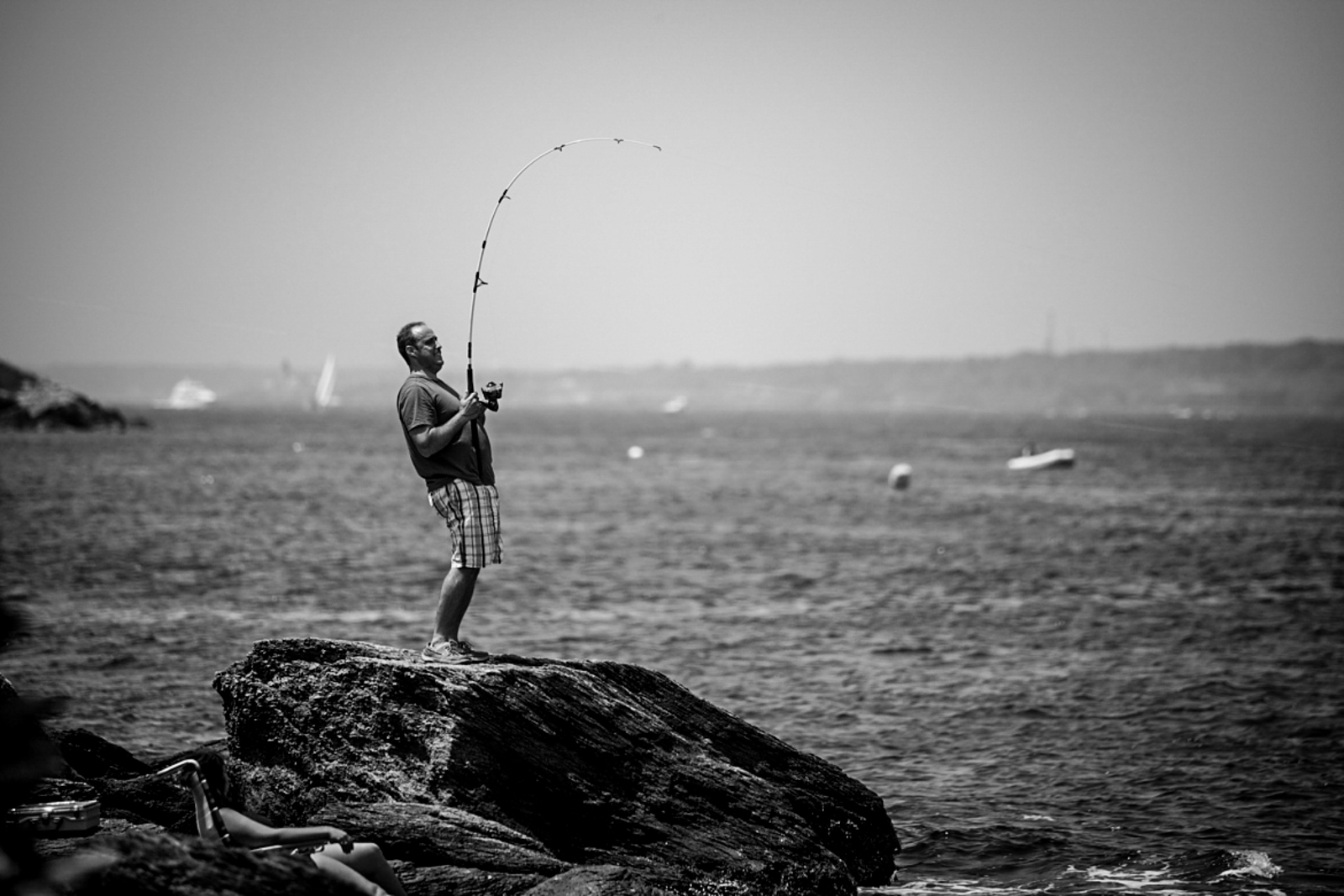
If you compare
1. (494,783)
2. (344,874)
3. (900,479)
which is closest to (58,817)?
(344,874)

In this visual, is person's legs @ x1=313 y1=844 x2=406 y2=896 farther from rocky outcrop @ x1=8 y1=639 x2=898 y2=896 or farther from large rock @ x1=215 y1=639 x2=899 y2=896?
large rock @ x1=215 y1=639 x2=899 y2=896

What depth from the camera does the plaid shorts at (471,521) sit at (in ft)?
28.2

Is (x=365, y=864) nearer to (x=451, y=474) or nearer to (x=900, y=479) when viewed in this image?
(x=451, y=474)

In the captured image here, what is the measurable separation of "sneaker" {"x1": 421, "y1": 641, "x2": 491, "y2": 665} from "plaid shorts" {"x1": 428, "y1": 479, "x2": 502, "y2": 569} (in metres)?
0.54

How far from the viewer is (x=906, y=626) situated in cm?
2233

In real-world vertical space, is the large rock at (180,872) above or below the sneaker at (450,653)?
below

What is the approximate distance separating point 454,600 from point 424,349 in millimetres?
1651

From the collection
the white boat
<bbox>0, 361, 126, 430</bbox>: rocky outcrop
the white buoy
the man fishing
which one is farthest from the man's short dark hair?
<bbox>0, 361, 126, 430</bbox>: rocky outcrop

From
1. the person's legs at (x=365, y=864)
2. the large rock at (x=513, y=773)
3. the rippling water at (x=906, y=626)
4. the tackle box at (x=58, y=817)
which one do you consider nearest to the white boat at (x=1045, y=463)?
the rippling water at (x=906, y=626)

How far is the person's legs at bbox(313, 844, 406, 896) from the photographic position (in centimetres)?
630

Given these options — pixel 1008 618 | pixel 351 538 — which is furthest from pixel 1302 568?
pixel 351 538

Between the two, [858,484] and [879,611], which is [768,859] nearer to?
[879,611]

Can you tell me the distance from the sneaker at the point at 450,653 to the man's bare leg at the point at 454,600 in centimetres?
6

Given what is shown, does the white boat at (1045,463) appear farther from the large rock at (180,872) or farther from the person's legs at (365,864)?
the large rock at (180,872)
